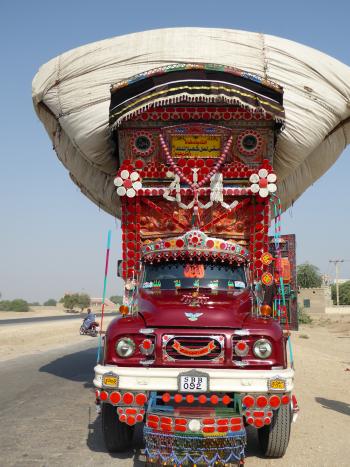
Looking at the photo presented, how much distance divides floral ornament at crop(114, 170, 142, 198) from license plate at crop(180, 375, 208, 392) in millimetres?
3857

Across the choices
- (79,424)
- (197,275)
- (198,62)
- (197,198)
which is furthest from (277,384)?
(198,62)

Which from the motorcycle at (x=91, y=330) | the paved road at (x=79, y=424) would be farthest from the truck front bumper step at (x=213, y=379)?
the motorcycle at (x=91, y=330)

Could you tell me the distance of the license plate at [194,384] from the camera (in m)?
4.67

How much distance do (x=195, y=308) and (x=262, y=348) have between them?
0.80 m

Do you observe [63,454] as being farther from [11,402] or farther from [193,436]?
[11,402]

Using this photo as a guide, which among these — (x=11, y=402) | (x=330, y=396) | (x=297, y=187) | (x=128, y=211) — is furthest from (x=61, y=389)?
(x=297, y=187)

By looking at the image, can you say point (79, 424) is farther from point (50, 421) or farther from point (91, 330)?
point (91, 330)

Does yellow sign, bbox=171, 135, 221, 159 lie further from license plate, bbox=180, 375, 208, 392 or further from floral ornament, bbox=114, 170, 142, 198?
license plate, bbox=180, 375, 208, 392

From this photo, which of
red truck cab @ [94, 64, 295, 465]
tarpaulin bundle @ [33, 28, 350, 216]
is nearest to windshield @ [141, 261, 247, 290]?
red truck cab @ [94, 64, 295, 465]

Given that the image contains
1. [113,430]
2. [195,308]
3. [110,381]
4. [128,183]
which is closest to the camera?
[110,381]

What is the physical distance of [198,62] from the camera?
8.40 meters

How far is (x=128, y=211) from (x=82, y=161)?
2424 millimetres

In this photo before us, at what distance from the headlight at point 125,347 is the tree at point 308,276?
6113 centimetres

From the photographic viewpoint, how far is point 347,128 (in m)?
9.61
